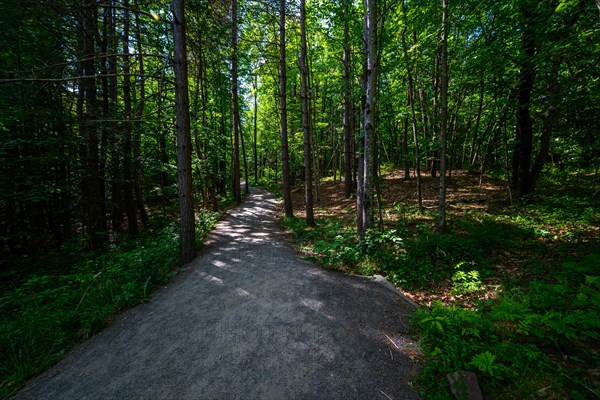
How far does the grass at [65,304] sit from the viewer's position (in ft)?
9.95

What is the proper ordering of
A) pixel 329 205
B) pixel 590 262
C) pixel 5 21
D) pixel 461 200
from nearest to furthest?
pixel 590 262, pixel 5 21, pixel 461 200, pixel 329 205

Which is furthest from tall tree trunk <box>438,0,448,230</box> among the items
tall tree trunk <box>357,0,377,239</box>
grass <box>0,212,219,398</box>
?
grass <box>0,212,219,398</box>

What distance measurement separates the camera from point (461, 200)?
9.71m

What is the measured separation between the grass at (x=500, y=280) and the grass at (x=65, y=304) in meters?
4.20

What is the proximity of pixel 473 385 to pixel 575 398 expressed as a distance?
0.80 metres

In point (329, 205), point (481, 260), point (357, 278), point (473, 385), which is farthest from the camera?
point (329, 205)

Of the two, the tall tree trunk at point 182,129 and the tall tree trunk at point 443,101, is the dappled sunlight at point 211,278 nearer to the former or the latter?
the tall tree trunk at point 182,129

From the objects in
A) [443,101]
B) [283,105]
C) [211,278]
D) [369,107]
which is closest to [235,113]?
[283,105]

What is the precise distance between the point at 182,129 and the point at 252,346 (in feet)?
17.3

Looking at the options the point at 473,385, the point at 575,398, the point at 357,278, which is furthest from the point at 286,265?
the point at 575,398

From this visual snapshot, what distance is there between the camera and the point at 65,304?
4203mm

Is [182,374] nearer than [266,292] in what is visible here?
Yes

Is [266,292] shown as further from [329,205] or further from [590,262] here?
[329,205]

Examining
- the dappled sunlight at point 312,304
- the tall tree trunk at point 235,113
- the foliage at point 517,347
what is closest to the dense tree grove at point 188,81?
the tall tree trunk at point 235,113
